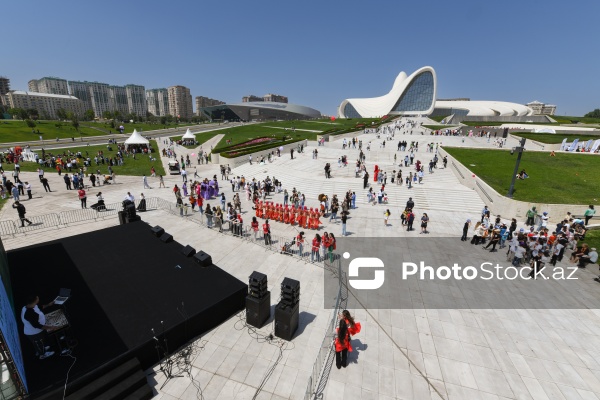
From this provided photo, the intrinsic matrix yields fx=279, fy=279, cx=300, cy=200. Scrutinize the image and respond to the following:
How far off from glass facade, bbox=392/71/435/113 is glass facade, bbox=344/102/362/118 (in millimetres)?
17018

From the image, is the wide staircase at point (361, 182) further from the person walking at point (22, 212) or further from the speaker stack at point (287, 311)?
the person walking at point (22, 212)

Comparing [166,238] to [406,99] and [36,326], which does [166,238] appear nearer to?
[36,326]

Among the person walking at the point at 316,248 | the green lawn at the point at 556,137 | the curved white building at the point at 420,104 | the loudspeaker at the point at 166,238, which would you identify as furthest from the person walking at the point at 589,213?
the curved white building at the point at 420,104

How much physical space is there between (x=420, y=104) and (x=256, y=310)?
135 m

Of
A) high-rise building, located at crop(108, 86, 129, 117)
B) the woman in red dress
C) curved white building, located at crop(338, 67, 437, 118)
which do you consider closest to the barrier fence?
the woman in red dress

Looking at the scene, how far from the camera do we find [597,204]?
1811cm

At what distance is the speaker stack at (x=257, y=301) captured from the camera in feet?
26.6

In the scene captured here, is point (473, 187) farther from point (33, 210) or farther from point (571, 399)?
point (33, 210)

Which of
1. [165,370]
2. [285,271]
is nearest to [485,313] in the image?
[285,271]

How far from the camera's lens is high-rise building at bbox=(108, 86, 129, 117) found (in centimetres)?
18462

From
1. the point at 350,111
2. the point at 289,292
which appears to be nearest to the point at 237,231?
the point at 289,292

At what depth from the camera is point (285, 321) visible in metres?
7.71

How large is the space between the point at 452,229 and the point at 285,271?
11235 mm

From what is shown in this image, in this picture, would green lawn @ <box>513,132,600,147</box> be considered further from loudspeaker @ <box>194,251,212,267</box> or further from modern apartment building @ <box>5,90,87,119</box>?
modern apartment building @ <box>5,90,87,119</box>
